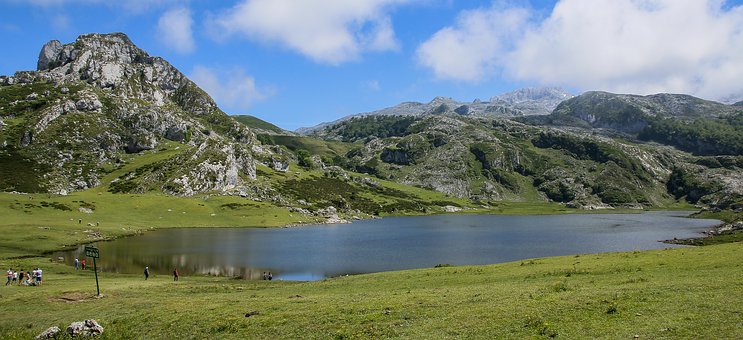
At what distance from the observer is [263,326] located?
2678cm

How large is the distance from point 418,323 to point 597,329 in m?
8.78

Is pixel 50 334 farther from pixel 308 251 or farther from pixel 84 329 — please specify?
pixel 308 251

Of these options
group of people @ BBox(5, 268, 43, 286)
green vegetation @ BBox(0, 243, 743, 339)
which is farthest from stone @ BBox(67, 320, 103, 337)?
group of people @ BBox(5, 268, 43, 286)

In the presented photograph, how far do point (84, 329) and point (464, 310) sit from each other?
846 inches

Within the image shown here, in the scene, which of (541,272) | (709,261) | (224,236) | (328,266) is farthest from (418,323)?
(224,236)

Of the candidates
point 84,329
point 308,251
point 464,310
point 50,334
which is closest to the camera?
point 50,334

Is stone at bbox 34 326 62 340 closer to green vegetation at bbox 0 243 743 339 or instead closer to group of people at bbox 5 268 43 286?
green vegetation at bbox 0 243 743 339

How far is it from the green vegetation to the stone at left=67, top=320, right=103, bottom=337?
1.90 feet

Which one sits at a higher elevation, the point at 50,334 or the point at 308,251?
the point at 50,334

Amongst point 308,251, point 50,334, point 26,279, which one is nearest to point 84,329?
point 50,334

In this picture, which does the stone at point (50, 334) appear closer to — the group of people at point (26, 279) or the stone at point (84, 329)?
the stone at point (84, 329)

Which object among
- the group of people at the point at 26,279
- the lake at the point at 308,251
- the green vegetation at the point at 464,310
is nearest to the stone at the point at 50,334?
the green vegetation at the point at 464,310

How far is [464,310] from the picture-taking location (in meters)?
26.8

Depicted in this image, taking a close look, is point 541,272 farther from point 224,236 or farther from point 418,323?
point 224,236
